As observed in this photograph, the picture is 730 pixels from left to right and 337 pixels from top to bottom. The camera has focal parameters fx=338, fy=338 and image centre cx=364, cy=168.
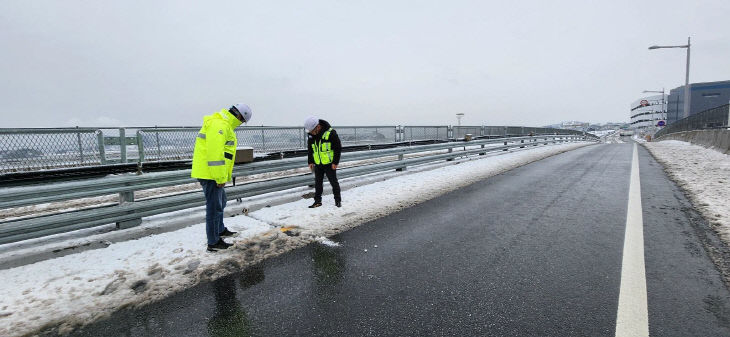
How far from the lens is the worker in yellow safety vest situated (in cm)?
378

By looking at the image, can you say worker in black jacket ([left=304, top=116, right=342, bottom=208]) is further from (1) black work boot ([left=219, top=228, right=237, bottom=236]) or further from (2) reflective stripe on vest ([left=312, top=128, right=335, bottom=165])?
(1) black work boot ([left=219, top=228, right=237, bottom=236])

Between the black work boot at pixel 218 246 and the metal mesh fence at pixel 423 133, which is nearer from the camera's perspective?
the black work boot at pixel 218 246

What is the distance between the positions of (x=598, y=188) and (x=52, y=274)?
912 cm

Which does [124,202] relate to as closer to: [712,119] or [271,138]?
[271,138]

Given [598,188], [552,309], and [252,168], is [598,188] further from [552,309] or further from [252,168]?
[252,168]

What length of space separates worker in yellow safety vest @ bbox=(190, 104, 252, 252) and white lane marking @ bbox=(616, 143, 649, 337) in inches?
151

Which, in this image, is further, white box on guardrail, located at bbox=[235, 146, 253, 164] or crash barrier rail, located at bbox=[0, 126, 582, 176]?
crash barrier rail, located at bbox=[0, 126, 582, 176]

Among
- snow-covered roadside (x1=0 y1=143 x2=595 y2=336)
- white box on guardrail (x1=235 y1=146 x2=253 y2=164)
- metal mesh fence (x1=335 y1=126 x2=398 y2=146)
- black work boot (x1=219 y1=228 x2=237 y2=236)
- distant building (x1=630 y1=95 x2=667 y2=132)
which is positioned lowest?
snow-covered roadside (x1=0 y1=143 x2=595 y2=336)

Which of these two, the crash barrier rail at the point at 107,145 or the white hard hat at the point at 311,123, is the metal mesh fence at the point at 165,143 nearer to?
the crash barrier rail at the point at 107,145

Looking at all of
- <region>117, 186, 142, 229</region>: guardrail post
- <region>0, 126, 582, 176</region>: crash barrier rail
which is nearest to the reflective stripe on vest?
<region>117, 186, 142, 229</region>: guardrail post

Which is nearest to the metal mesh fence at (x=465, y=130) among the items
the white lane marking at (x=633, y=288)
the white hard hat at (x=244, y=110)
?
the white lane marking at (x=633, y=288)

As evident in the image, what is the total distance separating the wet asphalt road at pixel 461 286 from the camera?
242cm

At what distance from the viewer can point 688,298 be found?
8.86ft

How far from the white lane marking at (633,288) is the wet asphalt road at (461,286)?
0.17 ft
